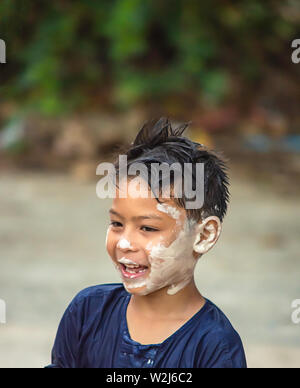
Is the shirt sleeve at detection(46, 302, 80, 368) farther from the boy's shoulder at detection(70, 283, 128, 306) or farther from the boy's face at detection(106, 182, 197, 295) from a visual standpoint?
the boy's face at detection(106, 182, 197, 295)

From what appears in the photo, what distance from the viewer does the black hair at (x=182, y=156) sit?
4.75ft

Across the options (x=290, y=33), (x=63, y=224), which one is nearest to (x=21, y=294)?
(x=63, y=224)

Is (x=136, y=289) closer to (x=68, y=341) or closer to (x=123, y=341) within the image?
(x=123, y=341)

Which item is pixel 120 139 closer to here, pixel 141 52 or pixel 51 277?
pixel 141 52

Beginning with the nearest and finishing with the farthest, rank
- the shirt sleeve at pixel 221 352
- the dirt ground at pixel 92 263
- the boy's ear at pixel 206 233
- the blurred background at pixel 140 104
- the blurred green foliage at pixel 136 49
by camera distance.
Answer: the shirt sleeve at pixel 221 352 → the boy's ear at pixel 206 233 → the dirt ground at pixel 92 263 → the blurred background at pixel 140 104 → the blurred green foliage at pixel 136 49

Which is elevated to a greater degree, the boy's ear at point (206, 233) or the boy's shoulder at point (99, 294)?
the boy's ear at point (206, 233)

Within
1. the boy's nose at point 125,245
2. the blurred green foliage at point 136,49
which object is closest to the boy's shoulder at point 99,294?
the boy's nose at point 125,245

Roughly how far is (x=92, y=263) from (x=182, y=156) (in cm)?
335

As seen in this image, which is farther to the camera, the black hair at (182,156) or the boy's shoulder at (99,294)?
the boy's shoulder at (99,294)

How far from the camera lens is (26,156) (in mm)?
7309

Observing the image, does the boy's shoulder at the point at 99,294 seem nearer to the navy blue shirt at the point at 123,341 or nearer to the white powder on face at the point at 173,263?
the navy blue shirt at the point at 123,341

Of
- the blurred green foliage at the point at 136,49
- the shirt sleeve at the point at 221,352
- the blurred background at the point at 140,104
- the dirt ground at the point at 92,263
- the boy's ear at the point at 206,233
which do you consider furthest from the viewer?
the blurred green foliage at the point at 136,49

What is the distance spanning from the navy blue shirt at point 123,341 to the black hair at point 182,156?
217 millimetres
